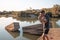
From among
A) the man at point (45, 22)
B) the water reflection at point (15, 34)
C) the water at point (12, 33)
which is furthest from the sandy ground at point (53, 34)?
the water reflection at point (15, 34)

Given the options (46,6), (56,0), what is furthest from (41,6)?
(56,0)

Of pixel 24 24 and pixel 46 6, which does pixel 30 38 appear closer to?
pixel 24 24

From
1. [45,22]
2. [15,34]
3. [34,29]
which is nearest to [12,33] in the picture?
[15,34]

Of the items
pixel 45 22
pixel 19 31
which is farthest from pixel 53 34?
pixel 19 31

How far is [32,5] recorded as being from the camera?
212cm

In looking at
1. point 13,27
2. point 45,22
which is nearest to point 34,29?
point 45,22

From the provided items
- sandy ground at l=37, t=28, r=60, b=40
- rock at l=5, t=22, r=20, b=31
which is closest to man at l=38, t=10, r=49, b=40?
sandy ground at l=37, t=28, r=60, b=40

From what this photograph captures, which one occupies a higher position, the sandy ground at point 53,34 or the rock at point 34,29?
the rock at point 34,29

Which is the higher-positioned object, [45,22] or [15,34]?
[45,22]

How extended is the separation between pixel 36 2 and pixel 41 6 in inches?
3.7

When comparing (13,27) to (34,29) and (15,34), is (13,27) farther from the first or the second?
(34,29)

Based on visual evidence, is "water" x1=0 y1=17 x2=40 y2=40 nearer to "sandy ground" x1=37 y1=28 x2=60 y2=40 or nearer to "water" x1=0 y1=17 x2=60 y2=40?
"water" x1=0 y1=17 x2=60 y2=40

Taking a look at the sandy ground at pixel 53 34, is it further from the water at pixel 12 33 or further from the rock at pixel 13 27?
the rock at pixel 13 27

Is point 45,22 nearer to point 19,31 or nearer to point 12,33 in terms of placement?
point 19,31
